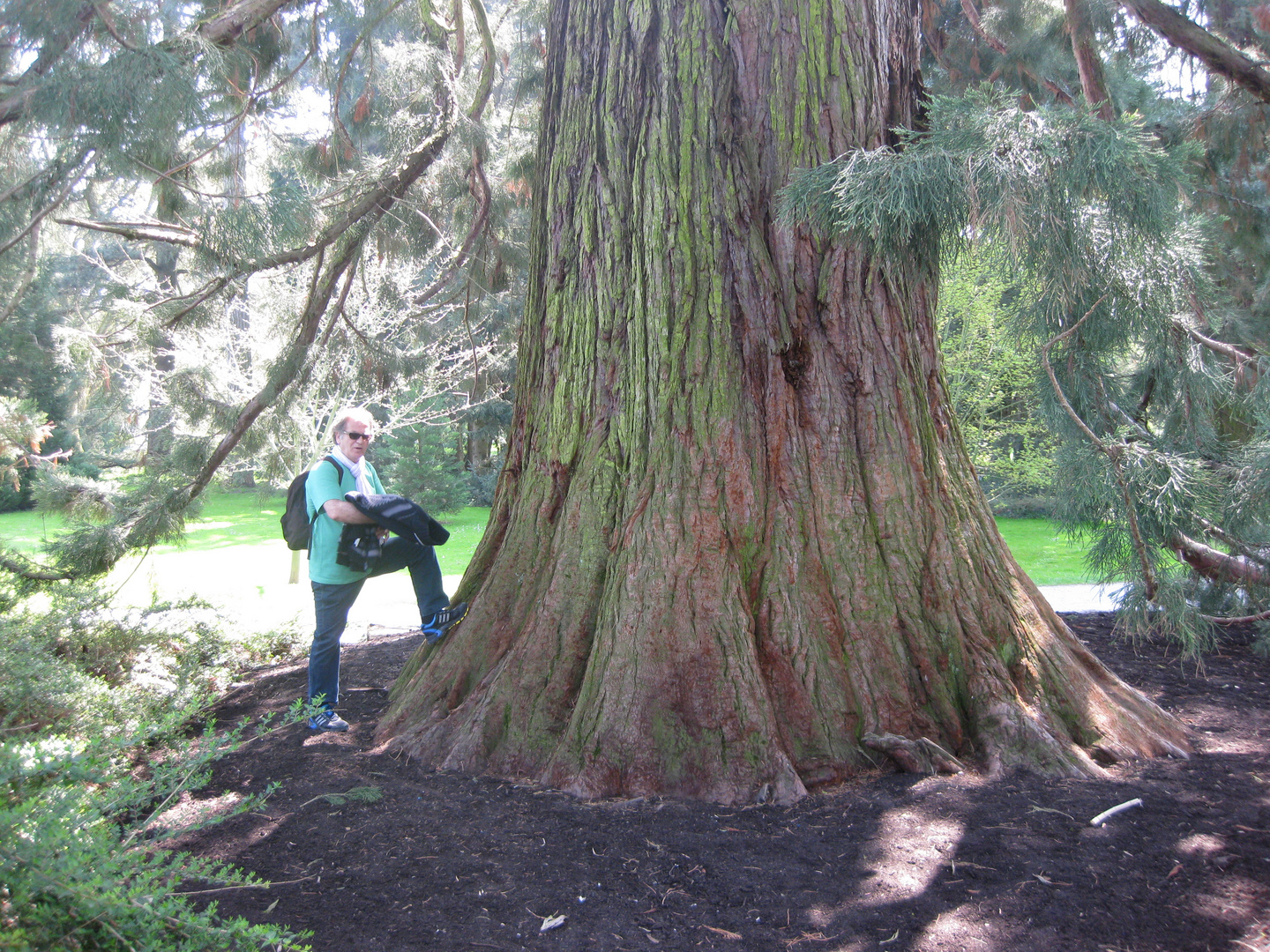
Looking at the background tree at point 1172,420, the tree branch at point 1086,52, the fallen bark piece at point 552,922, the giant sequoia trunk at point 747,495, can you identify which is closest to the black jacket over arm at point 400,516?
the giant sequoia trunk at point 747,495

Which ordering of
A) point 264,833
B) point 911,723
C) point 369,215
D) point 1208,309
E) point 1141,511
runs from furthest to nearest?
point 369,215
point 1208,309
point 1141,511
point 911,723
point 264,833

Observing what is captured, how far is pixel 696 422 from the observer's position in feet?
10.8

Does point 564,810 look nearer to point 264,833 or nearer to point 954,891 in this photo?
point 264,833

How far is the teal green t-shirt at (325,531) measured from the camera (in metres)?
3.93

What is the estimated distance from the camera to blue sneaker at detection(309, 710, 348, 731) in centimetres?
379

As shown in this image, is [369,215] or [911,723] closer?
[911,723]

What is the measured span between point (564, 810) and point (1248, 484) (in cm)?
359

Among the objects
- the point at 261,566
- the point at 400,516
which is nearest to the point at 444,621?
the point at 400,516

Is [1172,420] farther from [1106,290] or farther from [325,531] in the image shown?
[325,531]

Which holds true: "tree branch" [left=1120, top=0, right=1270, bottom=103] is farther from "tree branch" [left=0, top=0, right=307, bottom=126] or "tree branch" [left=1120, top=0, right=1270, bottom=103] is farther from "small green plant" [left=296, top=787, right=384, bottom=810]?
"small green plant" [left=296, top=787, right=384, bottom=810]

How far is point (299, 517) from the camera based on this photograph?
161 inches

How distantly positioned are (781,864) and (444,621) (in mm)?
2005

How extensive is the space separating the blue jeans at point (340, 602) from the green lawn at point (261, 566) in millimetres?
1291

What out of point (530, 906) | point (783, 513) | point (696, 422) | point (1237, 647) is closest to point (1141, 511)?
point (783, 513)
